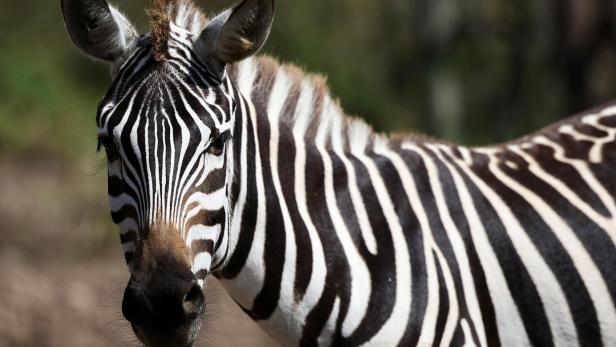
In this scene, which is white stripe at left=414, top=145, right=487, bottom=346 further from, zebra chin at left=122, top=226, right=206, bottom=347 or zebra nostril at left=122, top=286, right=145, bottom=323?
zebra nostril at left=122, top=286, right=145, bottom=323

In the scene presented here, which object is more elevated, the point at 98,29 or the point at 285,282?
the point at 98,29

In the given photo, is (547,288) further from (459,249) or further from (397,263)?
(397,263)

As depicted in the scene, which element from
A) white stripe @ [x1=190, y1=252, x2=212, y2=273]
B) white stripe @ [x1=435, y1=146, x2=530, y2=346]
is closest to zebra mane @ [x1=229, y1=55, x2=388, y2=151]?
white stripe @ [x1=435, y1=146, x2=530, y2=346]

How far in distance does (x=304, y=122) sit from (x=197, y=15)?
0.77 meters

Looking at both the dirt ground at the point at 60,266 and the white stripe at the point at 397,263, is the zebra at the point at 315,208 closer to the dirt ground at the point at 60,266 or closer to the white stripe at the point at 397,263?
the white stripe at the point at 397,263

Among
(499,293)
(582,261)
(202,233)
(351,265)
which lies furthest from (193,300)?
(582,261)

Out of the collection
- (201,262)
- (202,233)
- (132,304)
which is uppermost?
(202,233)

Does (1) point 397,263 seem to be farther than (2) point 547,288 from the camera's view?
No

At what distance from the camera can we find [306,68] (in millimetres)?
5484

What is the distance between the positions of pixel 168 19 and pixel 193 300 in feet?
4.32

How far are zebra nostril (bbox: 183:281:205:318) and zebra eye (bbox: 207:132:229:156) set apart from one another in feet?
1.99

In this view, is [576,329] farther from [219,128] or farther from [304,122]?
[219,128]

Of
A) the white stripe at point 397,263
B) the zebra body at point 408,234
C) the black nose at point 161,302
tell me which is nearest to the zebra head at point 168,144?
the black nose at point 161,302

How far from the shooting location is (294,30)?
72.6 feet
